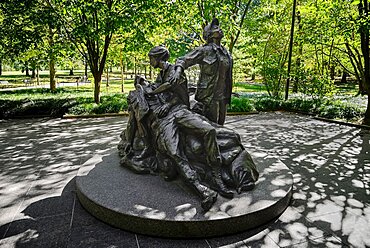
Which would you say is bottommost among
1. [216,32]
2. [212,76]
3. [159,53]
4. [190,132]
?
[190,132]

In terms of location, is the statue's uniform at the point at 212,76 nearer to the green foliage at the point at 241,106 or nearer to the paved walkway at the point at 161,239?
the paved walkway at the point at 161,239

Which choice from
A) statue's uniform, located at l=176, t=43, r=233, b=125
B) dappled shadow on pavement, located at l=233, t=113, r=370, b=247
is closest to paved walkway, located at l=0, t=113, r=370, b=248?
dappled shadow on pavement, located at l=233, t=113, r=370, b=247

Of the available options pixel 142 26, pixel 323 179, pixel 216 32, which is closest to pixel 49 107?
pixel 142 26

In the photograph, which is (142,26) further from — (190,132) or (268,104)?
(190,132)

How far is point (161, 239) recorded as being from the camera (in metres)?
3.05

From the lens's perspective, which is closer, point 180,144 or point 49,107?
point 180,144

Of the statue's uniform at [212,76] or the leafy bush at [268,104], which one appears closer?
the statue's uniform at [212,76]

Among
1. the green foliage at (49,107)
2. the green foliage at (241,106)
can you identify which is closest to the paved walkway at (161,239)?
the green foliage at (49,107)

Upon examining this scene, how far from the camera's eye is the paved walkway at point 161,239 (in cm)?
304

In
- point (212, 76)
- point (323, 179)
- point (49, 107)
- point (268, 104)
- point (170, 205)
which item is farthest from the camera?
point (268, 104)

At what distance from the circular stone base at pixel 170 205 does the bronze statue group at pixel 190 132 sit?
0.16 meters

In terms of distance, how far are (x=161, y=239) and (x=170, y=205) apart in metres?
0.42

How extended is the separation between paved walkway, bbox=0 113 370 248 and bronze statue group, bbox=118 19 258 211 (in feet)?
2.78

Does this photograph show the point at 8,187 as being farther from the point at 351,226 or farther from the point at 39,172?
the point at 351,226
